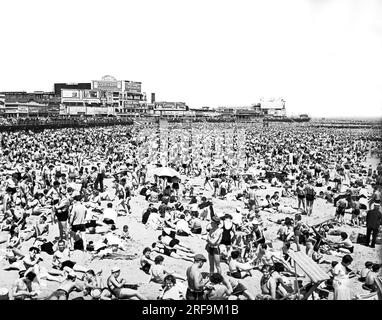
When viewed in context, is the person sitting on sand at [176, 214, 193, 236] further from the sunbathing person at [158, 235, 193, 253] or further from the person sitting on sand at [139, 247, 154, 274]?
the person sitting on sand at [139, 247, 154, 274]

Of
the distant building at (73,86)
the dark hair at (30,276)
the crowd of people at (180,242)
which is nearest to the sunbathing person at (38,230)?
the crowd of people at (180,242)

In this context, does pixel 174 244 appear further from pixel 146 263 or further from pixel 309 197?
pixel 309 197

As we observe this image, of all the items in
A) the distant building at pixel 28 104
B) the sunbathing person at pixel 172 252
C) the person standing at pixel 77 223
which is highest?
the distant building at pixel 28 104

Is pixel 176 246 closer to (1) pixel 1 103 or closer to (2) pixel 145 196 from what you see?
(2) pixel 145 196

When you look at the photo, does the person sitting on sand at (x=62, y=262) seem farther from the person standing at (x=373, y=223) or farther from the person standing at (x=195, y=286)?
the person standing at (x=373, y=223)

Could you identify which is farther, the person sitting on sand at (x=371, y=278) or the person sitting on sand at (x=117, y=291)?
the person sitting on sand at (x=371, y=278)

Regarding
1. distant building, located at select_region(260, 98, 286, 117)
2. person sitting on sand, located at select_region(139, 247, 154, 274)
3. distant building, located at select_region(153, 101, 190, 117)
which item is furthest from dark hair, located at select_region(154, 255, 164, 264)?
distant building, located at select_region(260, 98, 286, 117)
